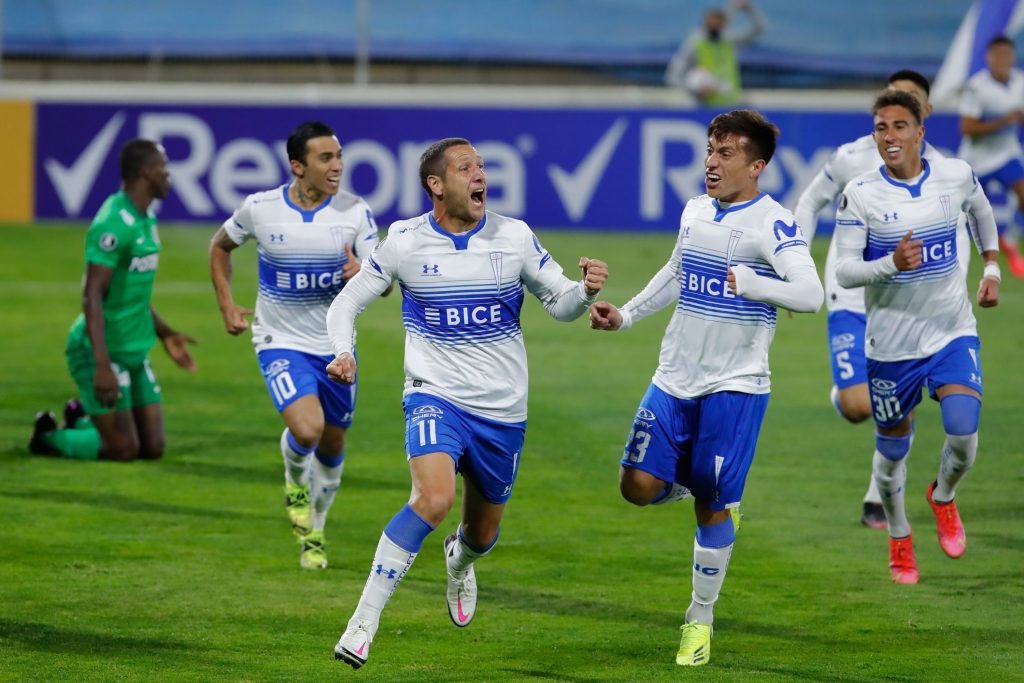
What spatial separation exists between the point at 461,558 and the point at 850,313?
3321mm

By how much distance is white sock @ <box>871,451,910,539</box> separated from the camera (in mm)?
8766

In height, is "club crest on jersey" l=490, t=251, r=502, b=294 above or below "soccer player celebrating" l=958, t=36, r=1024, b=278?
above

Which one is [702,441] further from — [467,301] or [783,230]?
[467,301]

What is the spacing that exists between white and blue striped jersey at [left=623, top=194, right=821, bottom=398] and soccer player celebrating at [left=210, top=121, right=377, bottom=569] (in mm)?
2197

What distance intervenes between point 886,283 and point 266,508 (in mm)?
3834

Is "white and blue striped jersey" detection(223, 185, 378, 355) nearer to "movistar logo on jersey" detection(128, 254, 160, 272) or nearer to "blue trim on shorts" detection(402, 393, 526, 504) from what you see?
"blue trim on shorts" detection(402, 393, 526, 504)

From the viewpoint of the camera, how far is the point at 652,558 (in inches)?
364

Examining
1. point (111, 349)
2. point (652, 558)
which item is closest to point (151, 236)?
point (111, 349)

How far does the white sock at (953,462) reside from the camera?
337 inches

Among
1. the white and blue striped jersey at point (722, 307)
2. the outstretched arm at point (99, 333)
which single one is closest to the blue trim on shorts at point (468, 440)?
the white and blue striped jersey at point (722, 307)

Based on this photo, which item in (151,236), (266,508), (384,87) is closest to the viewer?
(266,508)

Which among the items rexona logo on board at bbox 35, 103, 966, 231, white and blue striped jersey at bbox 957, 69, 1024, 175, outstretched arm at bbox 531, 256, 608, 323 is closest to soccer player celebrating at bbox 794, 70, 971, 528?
outstretched arm at bbox 531, 256, 608, 323

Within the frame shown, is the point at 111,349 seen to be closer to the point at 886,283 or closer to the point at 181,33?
the point at 886,283

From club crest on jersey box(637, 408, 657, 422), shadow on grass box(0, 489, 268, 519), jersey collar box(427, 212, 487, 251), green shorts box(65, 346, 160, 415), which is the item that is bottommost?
shadow on grass box(0, 489, 268, 519)
